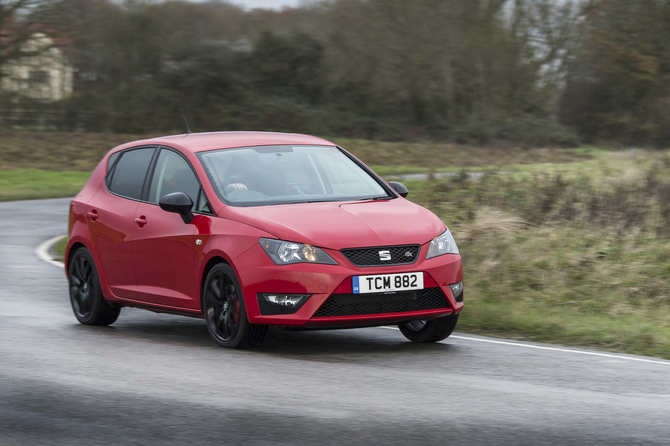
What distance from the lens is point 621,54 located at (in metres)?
41.1

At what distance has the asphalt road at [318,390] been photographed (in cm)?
510

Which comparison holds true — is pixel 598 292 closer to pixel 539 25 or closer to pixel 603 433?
pixel 603 433

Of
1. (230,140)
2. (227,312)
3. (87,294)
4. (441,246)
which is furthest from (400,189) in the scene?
(87,294)

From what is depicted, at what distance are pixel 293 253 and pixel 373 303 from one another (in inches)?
26.3

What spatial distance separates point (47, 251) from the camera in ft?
53.5

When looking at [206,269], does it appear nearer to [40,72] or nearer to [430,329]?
[430,329]

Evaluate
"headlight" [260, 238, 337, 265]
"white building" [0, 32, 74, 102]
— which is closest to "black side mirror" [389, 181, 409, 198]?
"headlight" [260, 238, 337, 265]

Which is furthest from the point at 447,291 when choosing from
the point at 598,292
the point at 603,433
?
the point at 598,292

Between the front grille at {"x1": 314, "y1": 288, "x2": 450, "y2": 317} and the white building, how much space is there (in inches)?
1301

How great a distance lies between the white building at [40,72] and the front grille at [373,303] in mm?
33034

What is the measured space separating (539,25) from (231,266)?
36210 mm

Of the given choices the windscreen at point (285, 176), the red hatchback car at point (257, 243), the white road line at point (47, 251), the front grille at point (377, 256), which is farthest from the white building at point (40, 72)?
the front grille at point (377, 256)

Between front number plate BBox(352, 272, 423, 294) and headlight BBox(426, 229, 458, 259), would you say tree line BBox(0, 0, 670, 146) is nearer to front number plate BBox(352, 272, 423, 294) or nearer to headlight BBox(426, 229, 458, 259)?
headlight BBox(426, 229, 458, 259)

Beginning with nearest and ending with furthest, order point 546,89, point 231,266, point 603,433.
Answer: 1. point 603,433
2. point 231,266
3. point 546,89
